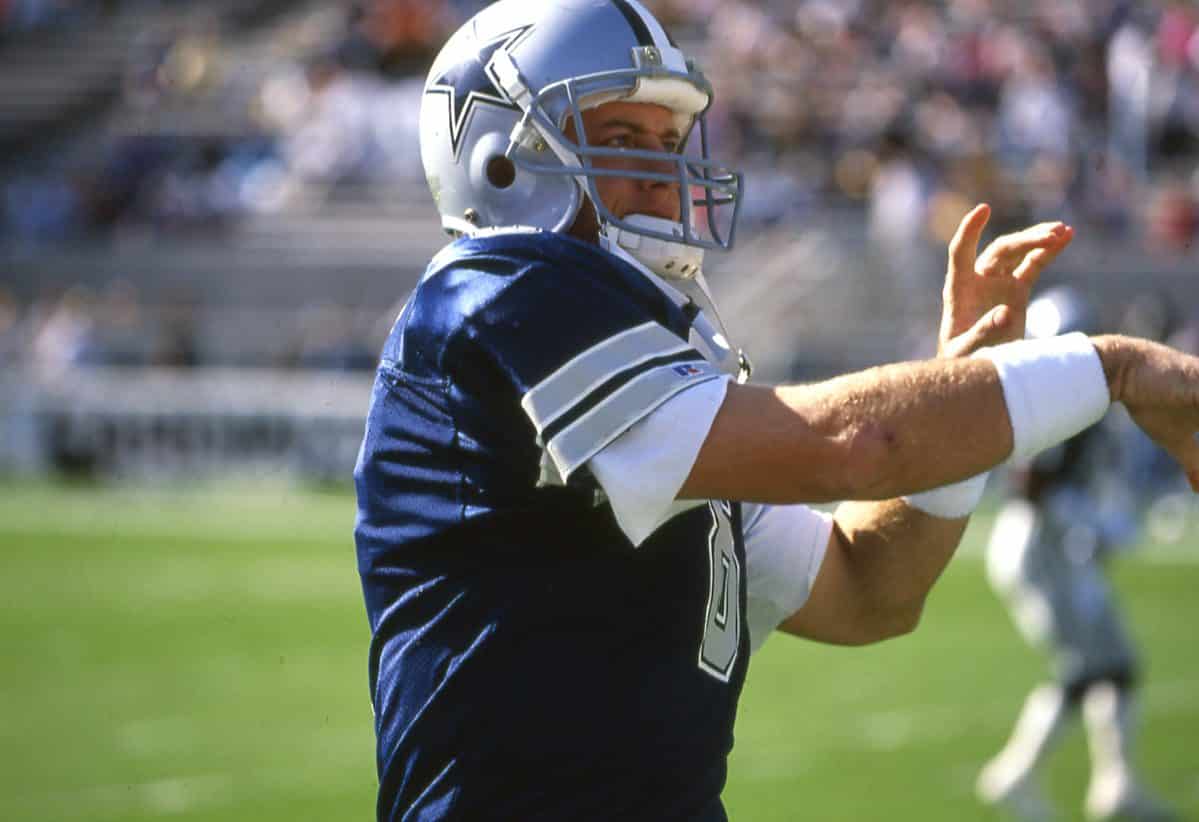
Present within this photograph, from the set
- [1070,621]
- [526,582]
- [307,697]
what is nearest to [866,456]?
[526,582]

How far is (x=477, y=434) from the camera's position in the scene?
2.44 m

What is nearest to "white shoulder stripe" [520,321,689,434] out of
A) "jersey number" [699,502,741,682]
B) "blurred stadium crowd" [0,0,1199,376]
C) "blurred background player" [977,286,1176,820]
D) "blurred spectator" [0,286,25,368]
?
"jersey number" [699,502,741,682]

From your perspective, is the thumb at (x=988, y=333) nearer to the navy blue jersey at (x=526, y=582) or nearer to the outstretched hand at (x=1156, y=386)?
the outstretched hand at (x=1156, y=386)

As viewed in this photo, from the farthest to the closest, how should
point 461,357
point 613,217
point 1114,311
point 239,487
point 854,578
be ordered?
point 239,487 < point 1114,311 < point 854,578 < point 613,217 < point 461,357

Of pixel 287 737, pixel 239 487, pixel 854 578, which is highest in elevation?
pixel 854 578

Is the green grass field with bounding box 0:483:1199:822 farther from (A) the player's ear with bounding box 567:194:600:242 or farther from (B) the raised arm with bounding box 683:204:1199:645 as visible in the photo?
(B) the raised arm with bounding box 683:204:1199:645

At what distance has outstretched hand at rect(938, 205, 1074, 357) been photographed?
2730 millimetres

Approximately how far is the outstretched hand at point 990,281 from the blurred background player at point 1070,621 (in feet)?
13.2

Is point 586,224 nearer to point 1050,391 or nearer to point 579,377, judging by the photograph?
point 579,377

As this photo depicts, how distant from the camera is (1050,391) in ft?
7.63

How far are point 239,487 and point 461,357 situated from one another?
1537cm

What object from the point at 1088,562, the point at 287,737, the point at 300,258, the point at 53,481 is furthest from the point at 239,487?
the point at 1088,562

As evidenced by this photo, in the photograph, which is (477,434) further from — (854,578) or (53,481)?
(53,481)

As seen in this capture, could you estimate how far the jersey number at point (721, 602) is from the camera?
8.41 ft
